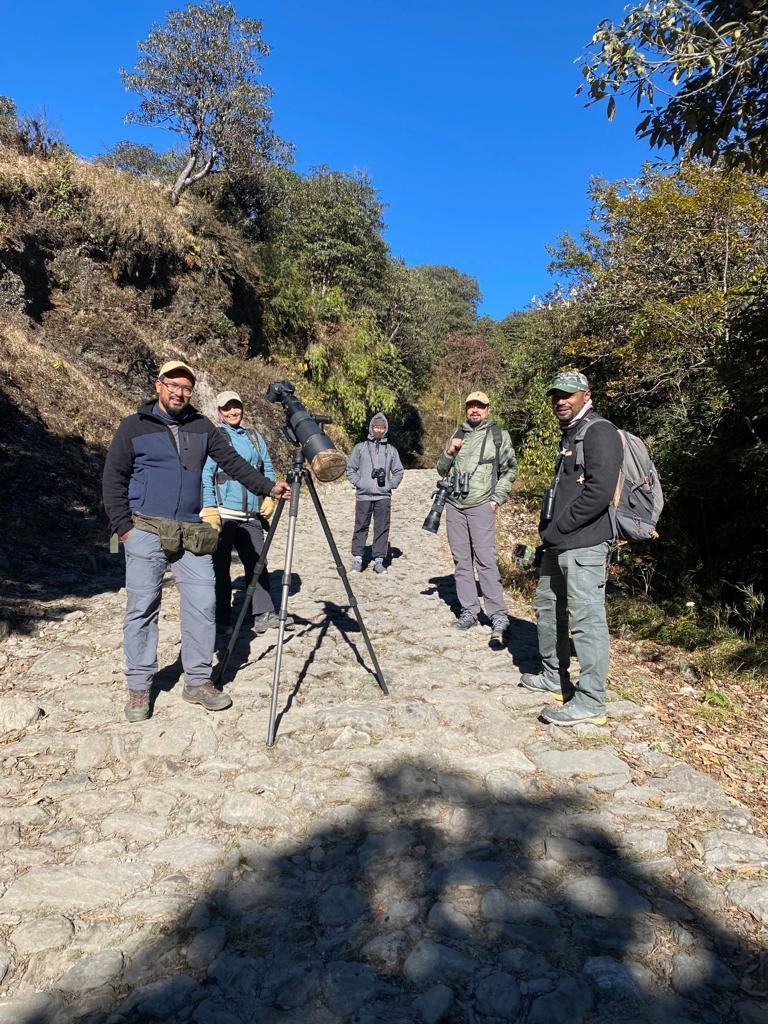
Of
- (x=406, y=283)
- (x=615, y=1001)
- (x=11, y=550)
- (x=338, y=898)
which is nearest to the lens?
(x=615, y=1001)

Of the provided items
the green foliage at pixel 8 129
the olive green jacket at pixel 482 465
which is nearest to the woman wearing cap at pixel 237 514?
the olive green jacket at pixel 482 465

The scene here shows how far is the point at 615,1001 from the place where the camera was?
2.08m

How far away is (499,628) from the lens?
5.80 metres

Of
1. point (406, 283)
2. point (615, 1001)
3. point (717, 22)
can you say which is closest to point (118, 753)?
point (615, 1001)

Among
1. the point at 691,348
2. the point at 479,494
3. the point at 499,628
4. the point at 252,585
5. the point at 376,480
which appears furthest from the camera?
the point at 691,348

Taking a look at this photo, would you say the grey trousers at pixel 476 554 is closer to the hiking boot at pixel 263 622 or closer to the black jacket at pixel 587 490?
the black jacket at pixel 587 490

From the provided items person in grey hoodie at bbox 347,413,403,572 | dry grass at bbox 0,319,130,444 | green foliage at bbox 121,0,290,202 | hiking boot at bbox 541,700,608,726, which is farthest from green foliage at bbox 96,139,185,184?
hiking boot at bbox 541,700,608,726

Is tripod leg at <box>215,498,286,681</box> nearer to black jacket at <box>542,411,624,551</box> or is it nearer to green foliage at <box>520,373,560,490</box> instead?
black jacket at <box>542,411,624,551</box>

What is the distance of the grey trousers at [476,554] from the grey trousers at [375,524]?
264cm

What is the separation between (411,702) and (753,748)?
7.29 ft

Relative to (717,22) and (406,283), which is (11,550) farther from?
(406,283)

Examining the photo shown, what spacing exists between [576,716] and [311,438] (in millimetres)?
2453

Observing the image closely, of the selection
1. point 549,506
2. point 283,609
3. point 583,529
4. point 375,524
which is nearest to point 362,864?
point 283,609

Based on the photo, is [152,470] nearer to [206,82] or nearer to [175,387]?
[175,387]
